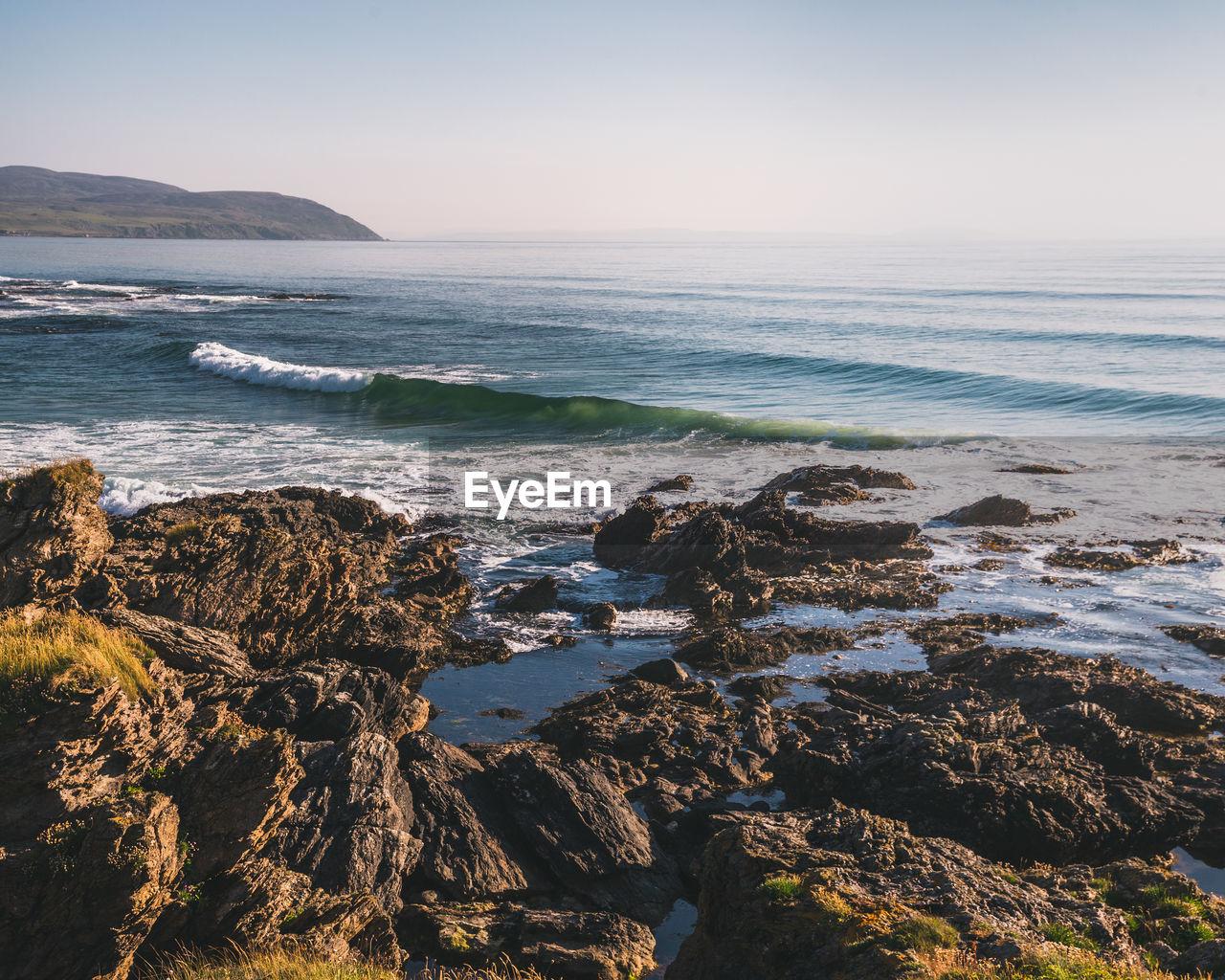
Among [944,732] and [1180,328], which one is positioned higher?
[1180,328]

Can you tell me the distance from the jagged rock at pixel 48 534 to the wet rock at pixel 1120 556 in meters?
15.9

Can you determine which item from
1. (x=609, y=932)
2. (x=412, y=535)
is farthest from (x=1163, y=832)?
(x=412, y=535)

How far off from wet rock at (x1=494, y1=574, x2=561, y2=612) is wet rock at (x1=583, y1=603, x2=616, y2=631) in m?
0.82

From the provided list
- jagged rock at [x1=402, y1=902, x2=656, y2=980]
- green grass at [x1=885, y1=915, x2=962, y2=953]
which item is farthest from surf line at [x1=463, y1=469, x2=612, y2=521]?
green grass at [x1=885, y1=915, x2=962, y2=953]

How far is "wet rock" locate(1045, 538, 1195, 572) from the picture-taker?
55.2 ft

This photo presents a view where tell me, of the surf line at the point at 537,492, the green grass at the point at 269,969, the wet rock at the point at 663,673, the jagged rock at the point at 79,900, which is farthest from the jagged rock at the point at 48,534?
the surf line at the point at 537,492

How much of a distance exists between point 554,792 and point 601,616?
583 centimetres

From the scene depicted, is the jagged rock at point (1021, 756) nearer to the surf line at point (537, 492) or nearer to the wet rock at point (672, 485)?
the surf line at point (537, 492)

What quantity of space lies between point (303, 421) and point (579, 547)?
1864 cm

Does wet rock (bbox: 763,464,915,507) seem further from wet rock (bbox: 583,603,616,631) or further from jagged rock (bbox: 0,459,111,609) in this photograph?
jagged rock (bbox: 0,459,111,609)

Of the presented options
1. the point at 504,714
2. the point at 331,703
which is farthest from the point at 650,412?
the point at 331,703

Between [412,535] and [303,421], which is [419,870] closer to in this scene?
[412,535]

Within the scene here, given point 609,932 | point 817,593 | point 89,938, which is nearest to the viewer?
point 89,938

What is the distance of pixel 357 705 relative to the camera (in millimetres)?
9609
